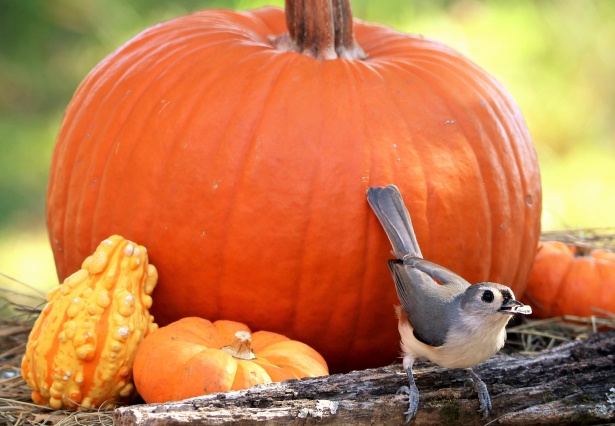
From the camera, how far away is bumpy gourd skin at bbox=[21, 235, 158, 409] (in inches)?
114

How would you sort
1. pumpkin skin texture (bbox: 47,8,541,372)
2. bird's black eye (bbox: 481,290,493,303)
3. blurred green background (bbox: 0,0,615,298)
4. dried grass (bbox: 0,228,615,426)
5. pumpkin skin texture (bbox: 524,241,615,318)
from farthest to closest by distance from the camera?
1. blurred green background (bbox: 0,0,615,298)
2. pumpkin skin texture (bbox: 524,241,615,318)
3. dried grass (bbox: 0,228,615,426)
4. pumpkin skin texture (bbox: 47,8,541,372)
5. bird's black eye (bbox: 481,290,493,303)

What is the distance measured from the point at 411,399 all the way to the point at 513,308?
1.35 ft

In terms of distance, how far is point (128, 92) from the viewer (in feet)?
11.0

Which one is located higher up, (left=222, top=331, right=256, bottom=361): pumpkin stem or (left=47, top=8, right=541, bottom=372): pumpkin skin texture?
(left=47, top=8, right=541, bottom=372): pumpkin skin texture

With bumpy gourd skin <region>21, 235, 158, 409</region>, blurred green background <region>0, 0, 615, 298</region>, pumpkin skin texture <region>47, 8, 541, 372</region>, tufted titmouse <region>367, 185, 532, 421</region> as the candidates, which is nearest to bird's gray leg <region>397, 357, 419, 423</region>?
tufted titmouse <region>367, 185, 532, 421</region>

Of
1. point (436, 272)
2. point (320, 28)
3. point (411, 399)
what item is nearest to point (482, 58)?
point (320, 28)

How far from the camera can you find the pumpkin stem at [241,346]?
2789 millimetres

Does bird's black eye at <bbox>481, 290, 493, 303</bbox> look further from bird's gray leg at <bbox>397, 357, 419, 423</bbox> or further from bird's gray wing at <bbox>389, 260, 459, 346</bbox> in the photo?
bird's gray leg at <bbox>397, 357, 419, 423</bbox>

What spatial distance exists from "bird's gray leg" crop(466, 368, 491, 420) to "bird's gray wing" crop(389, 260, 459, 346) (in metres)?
Answer: 0.21

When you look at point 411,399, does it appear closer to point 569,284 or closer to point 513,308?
point 513,308

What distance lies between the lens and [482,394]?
→ 2.72 meters

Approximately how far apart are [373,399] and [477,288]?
0.45m

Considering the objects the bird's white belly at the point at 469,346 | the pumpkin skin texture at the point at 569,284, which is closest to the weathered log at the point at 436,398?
the bird's white belly at the point at 469,346

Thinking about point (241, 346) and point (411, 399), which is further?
point (241, 346)
